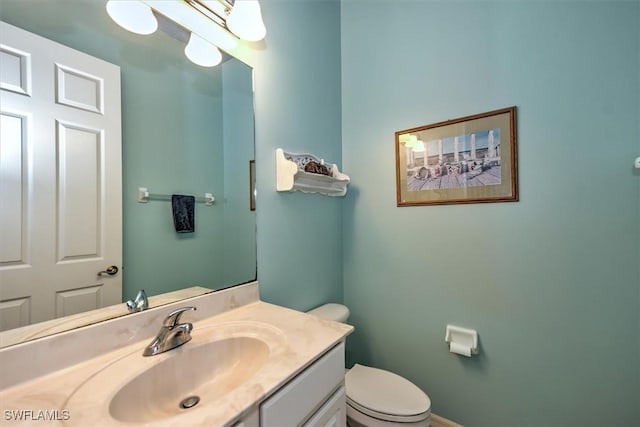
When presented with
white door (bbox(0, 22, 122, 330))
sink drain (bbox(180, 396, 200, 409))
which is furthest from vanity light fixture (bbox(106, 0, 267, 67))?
sink drain (bbox(180, 396, 200, 409))

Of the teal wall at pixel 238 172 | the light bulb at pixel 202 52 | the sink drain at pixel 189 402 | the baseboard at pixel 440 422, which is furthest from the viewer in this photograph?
the baseboard at pixel 440 422

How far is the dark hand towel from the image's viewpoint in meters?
1.00

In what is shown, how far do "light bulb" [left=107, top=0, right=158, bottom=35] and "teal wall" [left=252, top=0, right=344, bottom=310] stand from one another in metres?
0.44

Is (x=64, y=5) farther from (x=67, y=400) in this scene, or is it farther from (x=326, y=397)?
(x=326, y=397)

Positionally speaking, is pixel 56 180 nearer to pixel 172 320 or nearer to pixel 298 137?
pixel 172 320

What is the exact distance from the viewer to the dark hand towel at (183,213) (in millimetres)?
996

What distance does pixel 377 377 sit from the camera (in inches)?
54.1

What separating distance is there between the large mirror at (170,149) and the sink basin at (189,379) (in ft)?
0.79

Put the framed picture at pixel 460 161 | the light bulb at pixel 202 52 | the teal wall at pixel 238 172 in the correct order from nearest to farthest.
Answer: the light bulb at pixel 202 52 < the teal wall at pixel 238 172 < the framed picture at pixel 460 161

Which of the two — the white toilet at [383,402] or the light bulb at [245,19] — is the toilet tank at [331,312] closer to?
the white toilet at [383,402]

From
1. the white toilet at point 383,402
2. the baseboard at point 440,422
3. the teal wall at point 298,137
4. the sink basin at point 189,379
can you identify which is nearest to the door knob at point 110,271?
the sink basin at point 189,379
